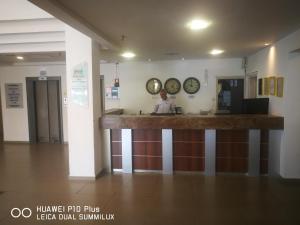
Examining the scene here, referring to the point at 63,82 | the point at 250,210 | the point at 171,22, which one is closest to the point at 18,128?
the point at 63,82

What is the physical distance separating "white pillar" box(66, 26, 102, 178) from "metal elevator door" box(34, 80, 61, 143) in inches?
145

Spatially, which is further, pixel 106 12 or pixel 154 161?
pixel 154 161

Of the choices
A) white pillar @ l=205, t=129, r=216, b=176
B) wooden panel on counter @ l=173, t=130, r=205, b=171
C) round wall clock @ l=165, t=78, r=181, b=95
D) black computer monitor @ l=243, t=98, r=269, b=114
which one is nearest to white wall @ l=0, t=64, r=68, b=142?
round wall clock @ l=165, t=78, r=181, b=95

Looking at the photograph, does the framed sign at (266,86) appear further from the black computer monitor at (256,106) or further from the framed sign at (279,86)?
the framed sign at (279,86)

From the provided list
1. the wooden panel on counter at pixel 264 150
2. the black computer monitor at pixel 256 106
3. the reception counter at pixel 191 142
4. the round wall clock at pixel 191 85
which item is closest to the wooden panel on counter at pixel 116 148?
the reception counter at pixel 191 142

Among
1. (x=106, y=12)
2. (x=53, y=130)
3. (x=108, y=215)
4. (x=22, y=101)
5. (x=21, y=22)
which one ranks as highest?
(x=21, y=22)

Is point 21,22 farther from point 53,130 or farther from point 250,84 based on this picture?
point 250,84

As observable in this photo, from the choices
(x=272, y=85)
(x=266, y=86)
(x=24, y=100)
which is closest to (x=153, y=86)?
(x=266, y=86)

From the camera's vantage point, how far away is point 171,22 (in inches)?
130

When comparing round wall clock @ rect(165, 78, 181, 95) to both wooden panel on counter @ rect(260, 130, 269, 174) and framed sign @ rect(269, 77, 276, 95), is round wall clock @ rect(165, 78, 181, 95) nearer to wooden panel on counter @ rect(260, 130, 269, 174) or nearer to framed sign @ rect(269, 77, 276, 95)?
framed sign @ rect(269, 77, 276, 95)

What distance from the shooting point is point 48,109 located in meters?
7.78

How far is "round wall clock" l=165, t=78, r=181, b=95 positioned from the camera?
7406mm

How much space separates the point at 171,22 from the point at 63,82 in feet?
17.1

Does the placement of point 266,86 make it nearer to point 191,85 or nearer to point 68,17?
point 191,85
